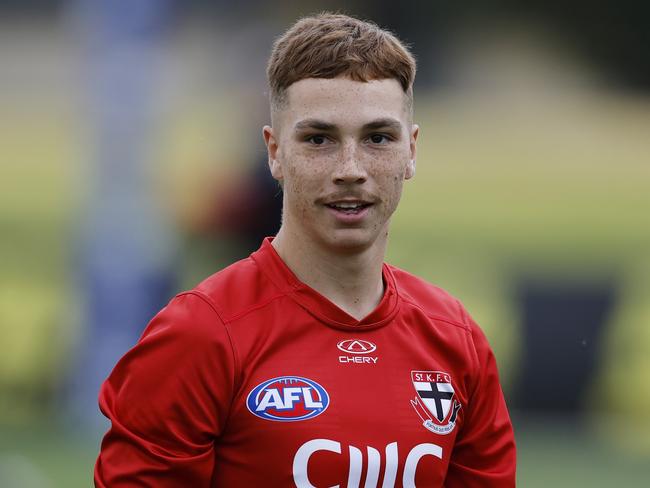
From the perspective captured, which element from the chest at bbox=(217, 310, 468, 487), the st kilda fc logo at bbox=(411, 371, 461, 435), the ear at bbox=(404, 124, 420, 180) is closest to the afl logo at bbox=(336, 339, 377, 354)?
the chest at bbox=(217, 310, 468, 487)

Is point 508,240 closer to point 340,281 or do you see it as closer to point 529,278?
point 529,278

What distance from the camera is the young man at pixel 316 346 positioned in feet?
7.79

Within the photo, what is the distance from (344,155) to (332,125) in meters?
0.06

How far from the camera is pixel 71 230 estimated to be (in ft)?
28.5

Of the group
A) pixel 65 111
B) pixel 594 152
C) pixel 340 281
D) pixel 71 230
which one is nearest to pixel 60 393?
pixel 71 230

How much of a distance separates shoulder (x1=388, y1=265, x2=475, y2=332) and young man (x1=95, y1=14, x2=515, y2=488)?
42 mm

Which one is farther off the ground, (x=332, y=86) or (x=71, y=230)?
(x=71, y=230)

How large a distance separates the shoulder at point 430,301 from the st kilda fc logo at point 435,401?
0.52ft

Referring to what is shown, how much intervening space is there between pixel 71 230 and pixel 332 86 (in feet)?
21.3

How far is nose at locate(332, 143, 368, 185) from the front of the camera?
2.42 meters

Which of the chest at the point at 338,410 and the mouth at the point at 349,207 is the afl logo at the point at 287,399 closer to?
the chest at the point at 338,410

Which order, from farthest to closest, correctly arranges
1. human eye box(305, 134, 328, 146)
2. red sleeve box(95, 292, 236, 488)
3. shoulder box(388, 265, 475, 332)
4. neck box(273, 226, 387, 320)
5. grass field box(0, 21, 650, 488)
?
grass field box(0, 21, 650, 488)
shoulder box(388, 265, 475, 332)
neck box(273, 226, 387, 320)
human eye box(305, 134, 328, 146)
red sleeve box(95, 292, 236, 488)

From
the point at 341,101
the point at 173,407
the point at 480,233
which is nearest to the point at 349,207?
the point at 341,101

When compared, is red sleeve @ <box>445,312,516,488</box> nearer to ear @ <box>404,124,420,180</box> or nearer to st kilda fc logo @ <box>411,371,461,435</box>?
st kilda fc logo @ <box>411,371,461,435</box>
